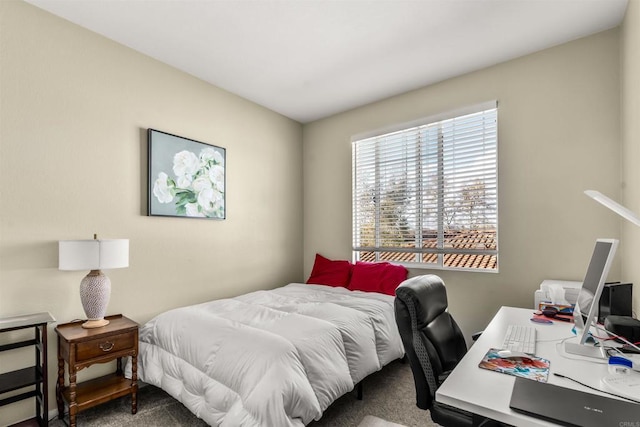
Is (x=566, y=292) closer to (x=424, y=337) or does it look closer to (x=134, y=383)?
(x=424, y=337)

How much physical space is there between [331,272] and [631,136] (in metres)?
2.81

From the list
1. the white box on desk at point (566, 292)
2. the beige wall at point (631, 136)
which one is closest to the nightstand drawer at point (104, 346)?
the white box on desk at point (566, 292)

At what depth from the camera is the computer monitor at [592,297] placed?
1277 mm

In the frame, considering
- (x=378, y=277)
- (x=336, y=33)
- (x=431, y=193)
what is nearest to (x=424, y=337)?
(x=378, y=277)

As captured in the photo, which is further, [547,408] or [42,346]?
[42,346]

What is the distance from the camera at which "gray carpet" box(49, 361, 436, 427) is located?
6.93 ft

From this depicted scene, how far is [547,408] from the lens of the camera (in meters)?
0.91

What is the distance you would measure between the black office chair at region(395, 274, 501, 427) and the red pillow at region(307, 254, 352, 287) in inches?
78.4

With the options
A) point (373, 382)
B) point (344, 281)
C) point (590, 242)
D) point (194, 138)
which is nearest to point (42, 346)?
point (194, 138)

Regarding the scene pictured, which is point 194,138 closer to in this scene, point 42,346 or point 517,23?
point 42,346

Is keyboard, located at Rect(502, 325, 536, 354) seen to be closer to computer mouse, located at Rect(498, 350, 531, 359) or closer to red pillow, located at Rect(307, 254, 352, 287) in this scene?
computer mouse, located at Rect(498, 350, 531, 359)

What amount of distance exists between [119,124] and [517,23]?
326 cm

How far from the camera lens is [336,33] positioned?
2504 mm

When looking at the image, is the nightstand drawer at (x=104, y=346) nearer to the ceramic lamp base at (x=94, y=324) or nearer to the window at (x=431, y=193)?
the ceramic lamp base at (x=94, y=324)
